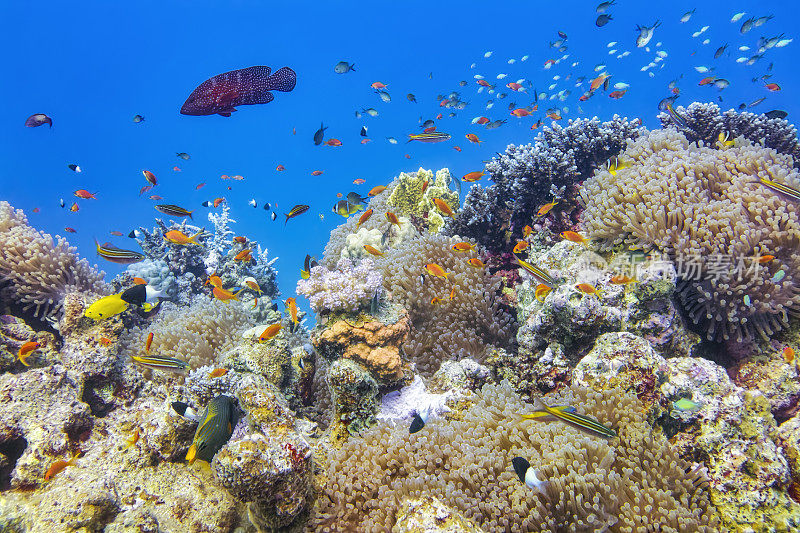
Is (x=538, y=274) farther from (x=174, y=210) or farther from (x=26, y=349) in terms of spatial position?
(x=26, y=349)

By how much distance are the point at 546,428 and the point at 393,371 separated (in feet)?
4.61

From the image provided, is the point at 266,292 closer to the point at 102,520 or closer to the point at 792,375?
the point at 102,520

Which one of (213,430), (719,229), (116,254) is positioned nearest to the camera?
(213,430)

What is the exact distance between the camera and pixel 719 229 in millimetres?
3967

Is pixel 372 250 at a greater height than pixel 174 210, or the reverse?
pixel 174 210

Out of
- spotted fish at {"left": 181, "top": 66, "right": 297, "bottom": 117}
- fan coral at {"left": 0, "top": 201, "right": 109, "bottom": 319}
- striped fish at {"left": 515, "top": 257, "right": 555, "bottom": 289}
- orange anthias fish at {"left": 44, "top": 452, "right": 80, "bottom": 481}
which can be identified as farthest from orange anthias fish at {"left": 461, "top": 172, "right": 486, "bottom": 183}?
fan coral at {"left": 0, "top": 201, "right": 109, "bottom": 319}

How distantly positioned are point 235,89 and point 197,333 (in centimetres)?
395

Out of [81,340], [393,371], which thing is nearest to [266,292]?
[81,340]

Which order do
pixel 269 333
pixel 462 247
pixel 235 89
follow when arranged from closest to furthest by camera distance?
pixel 235 89, pixel 269 333, pixel 462 247

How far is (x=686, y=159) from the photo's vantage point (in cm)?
455

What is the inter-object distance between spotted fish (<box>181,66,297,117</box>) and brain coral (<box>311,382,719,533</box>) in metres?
2.71

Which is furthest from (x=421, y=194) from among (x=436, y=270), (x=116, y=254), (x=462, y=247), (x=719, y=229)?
(x=116, y=254)

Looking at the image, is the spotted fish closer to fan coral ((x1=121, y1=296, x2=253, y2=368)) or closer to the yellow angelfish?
the yellow angelfish

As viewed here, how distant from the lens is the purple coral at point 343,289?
3727 millimetres
